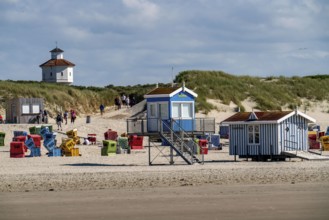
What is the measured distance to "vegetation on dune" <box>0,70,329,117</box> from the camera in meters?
81.2

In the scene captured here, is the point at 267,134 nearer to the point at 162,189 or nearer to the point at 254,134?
the point at 254,134

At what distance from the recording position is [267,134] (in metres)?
39.0

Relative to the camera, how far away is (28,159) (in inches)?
1667

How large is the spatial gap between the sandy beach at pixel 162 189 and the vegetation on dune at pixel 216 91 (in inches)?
1568

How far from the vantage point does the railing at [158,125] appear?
38.4 m

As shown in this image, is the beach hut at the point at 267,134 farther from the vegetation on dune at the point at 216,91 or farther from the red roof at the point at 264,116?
the vegetation on dune at the point at 216,91

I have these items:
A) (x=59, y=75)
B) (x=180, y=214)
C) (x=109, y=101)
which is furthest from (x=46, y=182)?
(x=59, y=75)

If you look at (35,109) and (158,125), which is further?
(35,109)

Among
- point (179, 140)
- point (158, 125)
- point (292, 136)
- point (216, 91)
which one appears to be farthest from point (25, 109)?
point (292, 136)

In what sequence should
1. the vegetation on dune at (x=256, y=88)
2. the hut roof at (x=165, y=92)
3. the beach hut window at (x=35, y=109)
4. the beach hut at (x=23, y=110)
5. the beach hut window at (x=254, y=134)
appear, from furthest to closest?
the vegetation on dune at (x=256, y=88) < the beach hut window at (x=35, y=109) < the beach hut at (x=23, y=110) < the hut roof at (x=165, y=92) < the beach hut window at (x=254, y=134)

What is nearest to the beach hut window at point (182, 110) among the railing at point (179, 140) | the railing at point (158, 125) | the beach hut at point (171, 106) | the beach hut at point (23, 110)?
the beach hut at point (171, 106)

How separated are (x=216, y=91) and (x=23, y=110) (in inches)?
770

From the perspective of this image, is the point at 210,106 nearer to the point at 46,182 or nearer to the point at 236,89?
the point at 236,89

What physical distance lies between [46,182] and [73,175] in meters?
2.75
